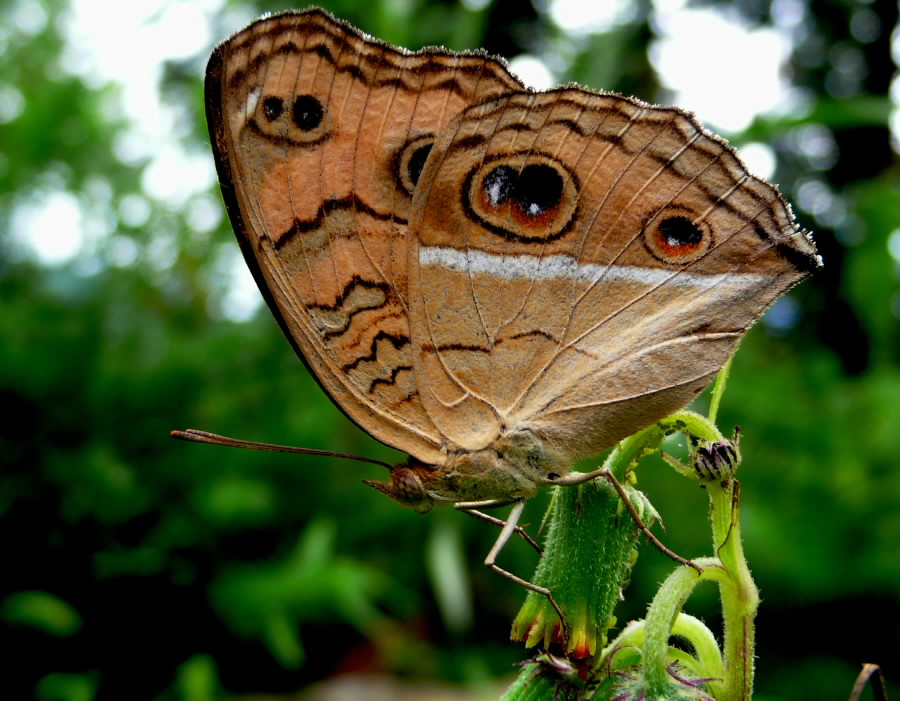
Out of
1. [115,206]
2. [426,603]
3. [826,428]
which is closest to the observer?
[826,428]

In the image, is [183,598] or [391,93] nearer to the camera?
[391,93]

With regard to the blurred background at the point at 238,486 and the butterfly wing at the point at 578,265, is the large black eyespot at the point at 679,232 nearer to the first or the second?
the butterfly wing at the point at 578,265

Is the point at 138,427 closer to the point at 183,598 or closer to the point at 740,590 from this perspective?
the point at 183,598

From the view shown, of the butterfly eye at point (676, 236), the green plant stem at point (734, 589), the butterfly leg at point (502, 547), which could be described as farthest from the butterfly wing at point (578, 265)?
Answer: the green plant stem at point (734, 589)

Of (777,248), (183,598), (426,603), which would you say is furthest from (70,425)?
(777,248)

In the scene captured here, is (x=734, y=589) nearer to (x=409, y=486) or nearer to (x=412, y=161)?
(x=409, y=486)

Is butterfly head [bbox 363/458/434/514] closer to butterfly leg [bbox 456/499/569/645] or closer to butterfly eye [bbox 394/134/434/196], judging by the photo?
butterfly leg [bbox 456/499/569/645]

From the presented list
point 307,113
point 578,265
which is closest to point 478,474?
point 578,265
